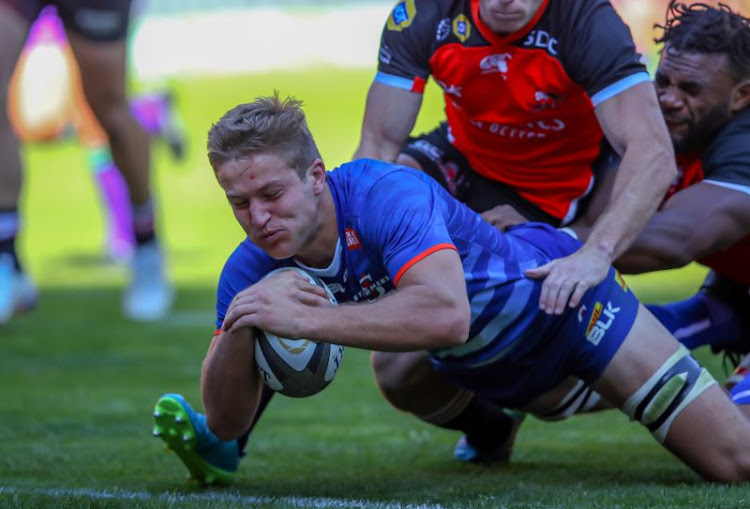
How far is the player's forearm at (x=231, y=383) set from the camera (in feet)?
11.5

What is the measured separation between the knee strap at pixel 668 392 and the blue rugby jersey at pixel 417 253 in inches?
15.2

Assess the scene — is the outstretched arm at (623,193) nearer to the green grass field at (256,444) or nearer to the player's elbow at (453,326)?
the player's elbow at (453,326)

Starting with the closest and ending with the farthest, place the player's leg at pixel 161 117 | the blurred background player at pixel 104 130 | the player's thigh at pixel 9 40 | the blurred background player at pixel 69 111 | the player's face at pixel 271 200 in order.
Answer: the player's face at pixel 271 200 → the player's thigh at pixel 9 40 → the blurred background player at pixel 104 130 → the blurred background player at pixel 69 111 → the player's leg at pixel 161 117

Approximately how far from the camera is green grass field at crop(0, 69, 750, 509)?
11.6ft

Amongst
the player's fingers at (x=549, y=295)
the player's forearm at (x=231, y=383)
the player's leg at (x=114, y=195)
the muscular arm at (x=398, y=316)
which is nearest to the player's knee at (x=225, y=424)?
the player's forearm at (x=231, y=383)

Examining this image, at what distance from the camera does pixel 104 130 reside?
293 inches

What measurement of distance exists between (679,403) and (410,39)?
5.07 ft

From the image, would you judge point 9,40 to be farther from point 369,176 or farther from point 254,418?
point 369,176

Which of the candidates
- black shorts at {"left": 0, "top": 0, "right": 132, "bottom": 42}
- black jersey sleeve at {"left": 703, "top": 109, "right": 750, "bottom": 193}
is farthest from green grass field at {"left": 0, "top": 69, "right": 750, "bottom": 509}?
black shorts at {"left": 0, "top": 0, "right": 132, "bottom": 42}

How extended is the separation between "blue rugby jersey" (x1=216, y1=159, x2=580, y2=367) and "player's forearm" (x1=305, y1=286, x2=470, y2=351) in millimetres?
104

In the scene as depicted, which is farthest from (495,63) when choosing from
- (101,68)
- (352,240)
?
(101,68)

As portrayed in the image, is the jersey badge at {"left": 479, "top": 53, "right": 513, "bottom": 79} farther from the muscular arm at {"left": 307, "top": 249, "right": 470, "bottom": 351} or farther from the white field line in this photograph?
the white field line

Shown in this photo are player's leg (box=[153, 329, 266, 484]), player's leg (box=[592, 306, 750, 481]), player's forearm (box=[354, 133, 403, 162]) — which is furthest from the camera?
player's forearm (box=[354, 133, 403, 162])

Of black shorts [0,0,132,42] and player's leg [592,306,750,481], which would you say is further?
black shorts [0,0,132,42]
